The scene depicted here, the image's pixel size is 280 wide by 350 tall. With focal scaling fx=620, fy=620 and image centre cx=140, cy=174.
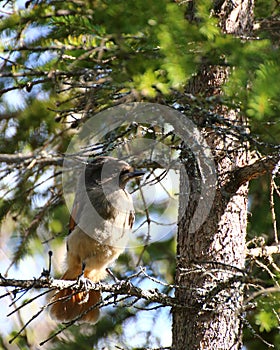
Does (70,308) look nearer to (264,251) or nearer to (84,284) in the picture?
(84,284)

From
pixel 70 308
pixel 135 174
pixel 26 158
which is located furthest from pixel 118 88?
pixel 70 308

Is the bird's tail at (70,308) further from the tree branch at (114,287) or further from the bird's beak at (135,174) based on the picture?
the tree branch at (114,287)

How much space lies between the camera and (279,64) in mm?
3469

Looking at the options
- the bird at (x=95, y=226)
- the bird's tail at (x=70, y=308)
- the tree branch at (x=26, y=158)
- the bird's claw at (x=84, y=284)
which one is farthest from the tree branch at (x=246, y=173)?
the bird's tail at (x=70, y=308)

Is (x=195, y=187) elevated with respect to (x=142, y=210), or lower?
lower

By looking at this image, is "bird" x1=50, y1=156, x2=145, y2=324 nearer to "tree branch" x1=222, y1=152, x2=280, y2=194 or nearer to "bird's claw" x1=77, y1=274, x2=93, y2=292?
"bird's claw" x1=77, y1=274, x2=93, y2=292

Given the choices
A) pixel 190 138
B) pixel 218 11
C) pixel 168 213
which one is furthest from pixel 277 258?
pixel 218 11

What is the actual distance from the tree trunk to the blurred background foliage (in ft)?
0.71

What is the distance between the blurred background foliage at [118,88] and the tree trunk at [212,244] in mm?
218

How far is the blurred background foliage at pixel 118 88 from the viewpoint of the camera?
342 centimetres

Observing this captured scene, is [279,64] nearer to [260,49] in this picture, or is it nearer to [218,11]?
[260,49]

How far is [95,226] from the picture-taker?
18.4ft

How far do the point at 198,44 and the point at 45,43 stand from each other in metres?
1.89

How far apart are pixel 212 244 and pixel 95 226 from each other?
4.48ft
